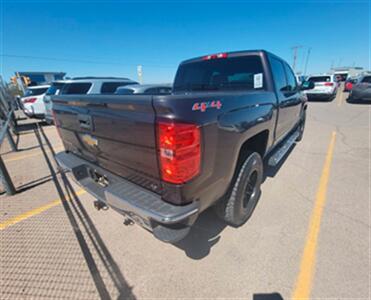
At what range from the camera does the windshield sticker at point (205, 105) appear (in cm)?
146

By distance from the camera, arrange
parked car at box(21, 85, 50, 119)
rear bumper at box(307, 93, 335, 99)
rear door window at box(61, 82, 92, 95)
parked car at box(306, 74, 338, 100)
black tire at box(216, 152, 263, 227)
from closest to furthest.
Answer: black tire at box(216, 152, 263, 227)
rear door window at box(61, 82, 92, 95)
parked car at box(21, 85, 50, 119)
parked car at box(306, 74, 338, 100)
rear bumper at box(307, 93, 335, 99)

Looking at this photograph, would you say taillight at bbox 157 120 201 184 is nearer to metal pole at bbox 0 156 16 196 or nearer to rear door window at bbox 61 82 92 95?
metal pole at bbox 0 156 16 196

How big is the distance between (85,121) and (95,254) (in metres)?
1.57

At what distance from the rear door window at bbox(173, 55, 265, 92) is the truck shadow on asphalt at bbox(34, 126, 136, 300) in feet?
9.26

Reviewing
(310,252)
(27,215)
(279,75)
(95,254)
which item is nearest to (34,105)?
(27,215)

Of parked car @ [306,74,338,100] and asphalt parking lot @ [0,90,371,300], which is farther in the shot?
parked car @ [306,74,338,100]

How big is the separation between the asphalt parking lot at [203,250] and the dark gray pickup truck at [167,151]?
510mm

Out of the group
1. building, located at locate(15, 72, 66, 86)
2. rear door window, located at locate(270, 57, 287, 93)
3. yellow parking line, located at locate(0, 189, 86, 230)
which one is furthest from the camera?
building, located at locate(15, 72, 66, 86)

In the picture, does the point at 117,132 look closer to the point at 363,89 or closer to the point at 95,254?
the point at 95,254

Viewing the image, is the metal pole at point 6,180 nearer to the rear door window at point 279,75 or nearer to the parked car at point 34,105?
the rear door window at point 279,75

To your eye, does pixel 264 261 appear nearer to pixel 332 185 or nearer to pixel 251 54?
pixel 332 185

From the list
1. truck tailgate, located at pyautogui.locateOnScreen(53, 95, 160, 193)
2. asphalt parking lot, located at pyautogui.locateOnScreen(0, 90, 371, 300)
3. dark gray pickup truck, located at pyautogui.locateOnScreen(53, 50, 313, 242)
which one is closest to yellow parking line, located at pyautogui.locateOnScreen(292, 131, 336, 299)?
asphalt parking lot, located at pyautogui.locateOnScreen(0, 90, 371, 300)

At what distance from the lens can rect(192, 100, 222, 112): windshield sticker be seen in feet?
4.78

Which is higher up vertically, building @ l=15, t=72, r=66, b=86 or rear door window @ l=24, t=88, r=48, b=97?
building @ l=15, t=72, r=66, b=86
